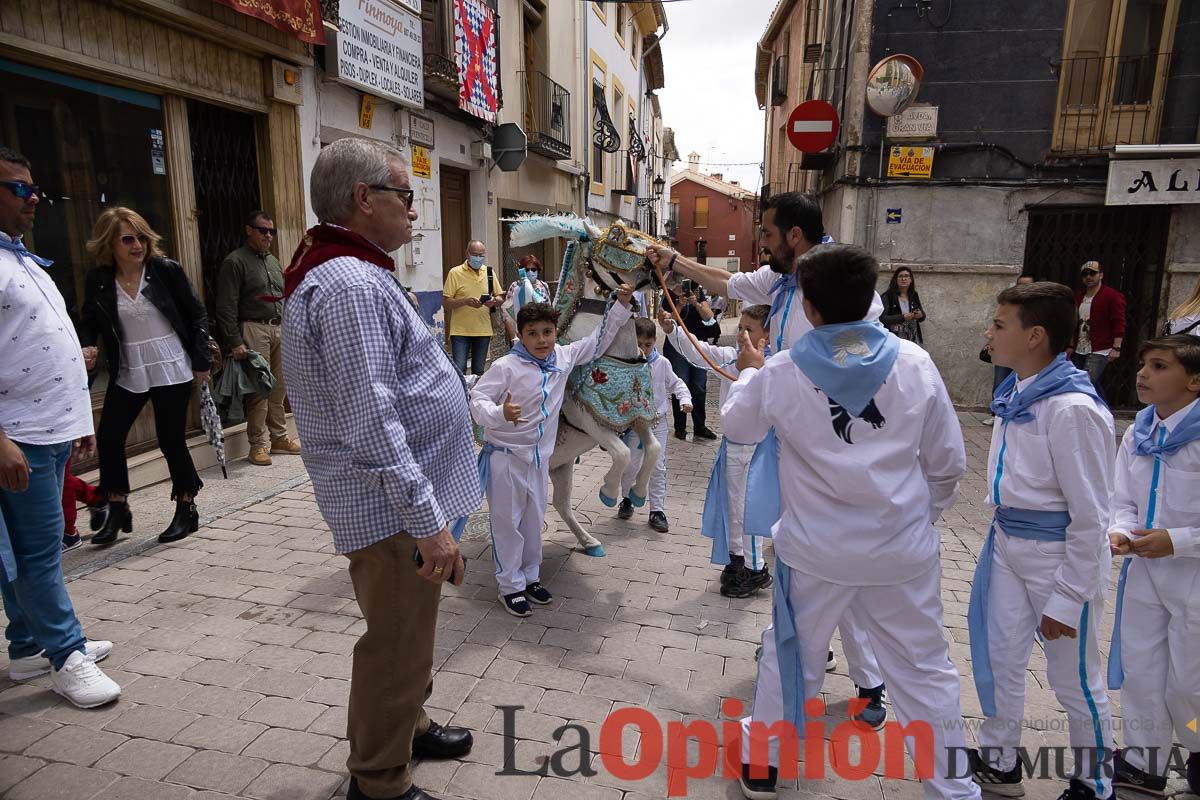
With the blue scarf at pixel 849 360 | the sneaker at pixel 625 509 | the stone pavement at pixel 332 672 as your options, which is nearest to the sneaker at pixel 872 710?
the stone pavement at pixel 332 672

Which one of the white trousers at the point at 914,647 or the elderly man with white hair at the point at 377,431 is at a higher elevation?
the elderly man with white hair at the point at 377,431

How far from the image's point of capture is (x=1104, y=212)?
9.12 metres

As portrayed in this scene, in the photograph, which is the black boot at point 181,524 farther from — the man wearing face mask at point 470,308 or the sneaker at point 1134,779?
the sneaker at point 1134,779

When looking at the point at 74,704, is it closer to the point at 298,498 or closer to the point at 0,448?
the point at 0,448

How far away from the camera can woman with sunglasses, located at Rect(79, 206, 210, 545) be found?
169 inches

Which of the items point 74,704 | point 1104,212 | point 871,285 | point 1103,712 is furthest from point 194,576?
point 1104,212

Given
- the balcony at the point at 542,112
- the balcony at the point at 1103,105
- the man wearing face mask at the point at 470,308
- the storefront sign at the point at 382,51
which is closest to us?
the storefront sign at the point at 382,51

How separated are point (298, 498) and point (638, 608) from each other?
2.87 m

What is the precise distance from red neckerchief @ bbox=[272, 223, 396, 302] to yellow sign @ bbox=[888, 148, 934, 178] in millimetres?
8686

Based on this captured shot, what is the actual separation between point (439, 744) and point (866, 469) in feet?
5.66

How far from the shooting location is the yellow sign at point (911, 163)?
910 centimetres

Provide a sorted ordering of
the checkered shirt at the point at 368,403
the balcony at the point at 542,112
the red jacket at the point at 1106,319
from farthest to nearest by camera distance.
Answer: the balcony at the point at 542,112 < the red jacket at the point at 1106,319 < the checkered shirt at the point at 368,403

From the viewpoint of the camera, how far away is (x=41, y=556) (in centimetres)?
275

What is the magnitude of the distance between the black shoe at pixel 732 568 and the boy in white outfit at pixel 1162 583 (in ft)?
5.65
